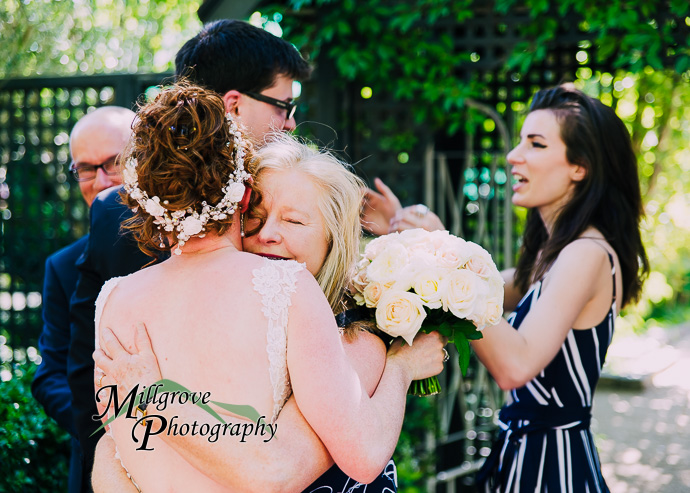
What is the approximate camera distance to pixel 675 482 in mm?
6105

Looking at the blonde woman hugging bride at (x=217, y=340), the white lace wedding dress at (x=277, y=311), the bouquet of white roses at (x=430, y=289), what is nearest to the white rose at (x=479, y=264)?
the bouquet of white roses at (x=430, y=289)

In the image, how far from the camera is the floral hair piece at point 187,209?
1.60m

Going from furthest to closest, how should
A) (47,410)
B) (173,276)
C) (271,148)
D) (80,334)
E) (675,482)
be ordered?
(675,482) → (47,410) → (80,334) → (271,148) → (173,276)

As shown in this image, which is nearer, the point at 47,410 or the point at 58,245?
the point at 47,410

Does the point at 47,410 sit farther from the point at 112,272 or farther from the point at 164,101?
the point at 164,101

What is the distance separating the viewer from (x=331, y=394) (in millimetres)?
1560

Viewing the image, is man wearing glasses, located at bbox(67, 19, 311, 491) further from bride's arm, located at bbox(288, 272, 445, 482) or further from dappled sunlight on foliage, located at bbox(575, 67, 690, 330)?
dappled sunlight on foliage, located at bbox(575, 67, 690, 330)

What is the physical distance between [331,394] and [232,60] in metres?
1.39

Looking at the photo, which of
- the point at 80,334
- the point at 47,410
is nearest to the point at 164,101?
the point at 80,334

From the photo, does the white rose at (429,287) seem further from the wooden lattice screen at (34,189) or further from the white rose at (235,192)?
the wooden lattice screen at (34,189)

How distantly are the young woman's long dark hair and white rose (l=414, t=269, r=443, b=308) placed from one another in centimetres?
107

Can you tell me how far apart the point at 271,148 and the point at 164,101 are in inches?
16.7

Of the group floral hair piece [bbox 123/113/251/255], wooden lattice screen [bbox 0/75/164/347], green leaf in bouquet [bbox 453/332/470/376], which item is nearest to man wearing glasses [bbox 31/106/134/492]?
floral hair piece [bbox 123/113/251/255]

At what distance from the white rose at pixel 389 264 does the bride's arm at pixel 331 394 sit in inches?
16.1
